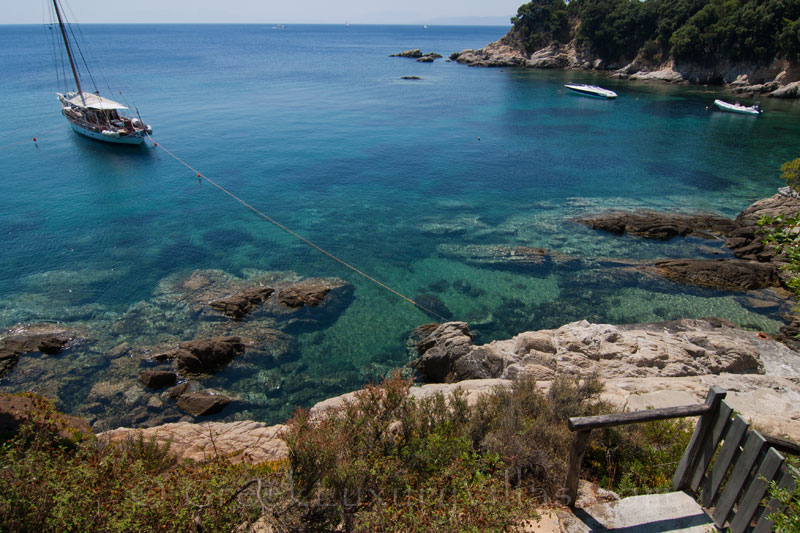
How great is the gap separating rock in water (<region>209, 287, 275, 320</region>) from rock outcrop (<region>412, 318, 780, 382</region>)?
8.17 m

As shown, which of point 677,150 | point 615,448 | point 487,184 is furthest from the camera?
point 677,150

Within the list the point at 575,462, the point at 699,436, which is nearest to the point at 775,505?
the point at 699,436

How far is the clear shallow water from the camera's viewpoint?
18.7 metres

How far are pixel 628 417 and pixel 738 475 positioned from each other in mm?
1430

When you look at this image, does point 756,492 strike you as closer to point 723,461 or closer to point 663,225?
point 723,461

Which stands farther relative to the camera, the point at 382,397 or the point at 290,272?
the point at 290,272

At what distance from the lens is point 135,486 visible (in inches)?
247

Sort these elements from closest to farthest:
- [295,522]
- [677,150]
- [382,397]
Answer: [295,522] < [382,397] < [677,150]

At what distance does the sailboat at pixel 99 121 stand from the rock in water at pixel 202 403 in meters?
36.8

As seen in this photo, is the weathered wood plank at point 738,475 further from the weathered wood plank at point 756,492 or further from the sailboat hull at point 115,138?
the sailboat hull at point 115,138

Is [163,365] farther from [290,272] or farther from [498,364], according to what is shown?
[498,364]

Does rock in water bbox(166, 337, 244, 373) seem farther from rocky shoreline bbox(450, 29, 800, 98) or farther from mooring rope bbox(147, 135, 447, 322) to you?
rocky shoreline bbox(450, 29, 800, 98)

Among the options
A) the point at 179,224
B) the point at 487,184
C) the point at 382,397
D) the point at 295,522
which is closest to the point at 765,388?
the point at 382,397

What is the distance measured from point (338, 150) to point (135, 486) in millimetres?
39405
